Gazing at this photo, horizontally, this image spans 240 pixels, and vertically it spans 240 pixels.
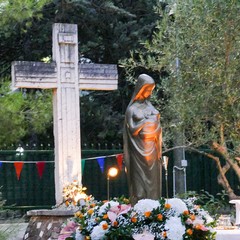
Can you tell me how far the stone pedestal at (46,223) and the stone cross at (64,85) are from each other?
5.67 feet

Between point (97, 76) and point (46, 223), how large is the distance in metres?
3.64

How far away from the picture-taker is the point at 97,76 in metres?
13.6

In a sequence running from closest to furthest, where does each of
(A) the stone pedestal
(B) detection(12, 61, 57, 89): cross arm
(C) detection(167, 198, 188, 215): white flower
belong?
1. (C) detection(167, 198, 188, 215): white flower
2. (A) the stone pedestal
3. (B) detection(12, 61, 57, 89): cross arm

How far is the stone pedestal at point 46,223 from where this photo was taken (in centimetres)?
1087

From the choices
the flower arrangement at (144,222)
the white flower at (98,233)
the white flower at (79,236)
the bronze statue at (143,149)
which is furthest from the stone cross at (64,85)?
the white flower at (98,233)

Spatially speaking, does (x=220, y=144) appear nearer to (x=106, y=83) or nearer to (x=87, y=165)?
(x=106, y=83)

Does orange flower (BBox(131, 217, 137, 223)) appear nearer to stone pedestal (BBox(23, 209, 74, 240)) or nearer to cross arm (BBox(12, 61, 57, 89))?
stone pedestal (BBox(23, 209, 74, 240))

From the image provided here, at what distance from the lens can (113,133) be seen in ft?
68.9

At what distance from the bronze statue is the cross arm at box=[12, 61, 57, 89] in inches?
183

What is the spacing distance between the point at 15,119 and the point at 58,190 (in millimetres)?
3246

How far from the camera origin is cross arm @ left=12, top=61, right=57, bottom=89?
12836mm

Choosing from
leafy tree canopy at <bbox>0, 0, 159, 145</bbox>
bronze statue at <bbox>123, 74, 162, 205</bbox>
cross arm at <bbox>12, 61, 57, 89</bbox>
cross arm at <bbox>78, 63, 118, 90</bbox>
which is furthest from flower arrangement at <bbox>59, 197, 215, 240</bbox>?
leafy tree canopy at <bbox>0, 0, 159, 145</bbox>

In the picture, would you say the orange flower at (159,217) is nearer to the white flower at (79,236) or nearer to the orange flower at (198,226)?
the orange flower at (198,226)

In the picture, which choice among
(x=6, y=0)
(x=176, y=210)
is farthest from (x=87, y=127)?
(x=176, y=210)
